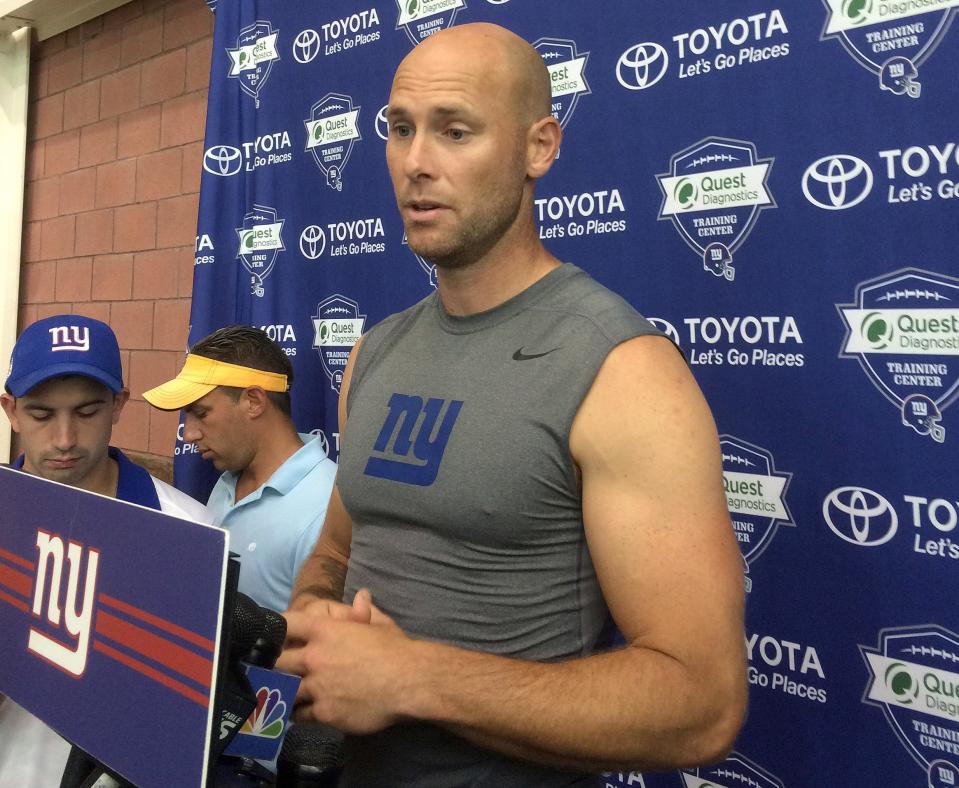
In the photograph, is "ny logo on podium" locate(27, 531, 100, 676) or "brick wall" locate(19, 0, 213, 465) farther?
"brick wall" locate(19, 0, 213, 465)

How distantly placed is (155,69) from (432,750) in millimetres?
2705

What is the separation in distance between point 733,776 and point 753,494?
0.47 meters

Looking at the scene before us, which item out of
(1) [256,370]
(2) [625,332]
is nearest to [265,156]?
(1) [256,370]

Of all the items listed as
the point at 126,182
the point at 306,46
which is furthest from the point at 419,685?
the point at 126,182

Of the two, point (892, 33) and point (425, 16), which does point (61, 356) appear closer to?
point (425, 16)

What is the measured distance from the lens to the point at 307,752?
946 mm

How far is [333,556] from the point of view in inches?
49.3

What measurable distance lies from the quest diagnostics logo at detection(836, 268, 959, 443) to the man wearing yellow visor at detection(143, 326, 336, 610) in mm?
1136

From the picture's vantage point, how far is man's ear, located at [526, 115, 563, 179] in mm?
1082

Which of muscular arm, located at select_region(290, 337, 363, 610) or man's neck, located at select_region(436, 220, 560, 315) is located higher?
man's neck, located at select_region(436, 220, 560, 315)

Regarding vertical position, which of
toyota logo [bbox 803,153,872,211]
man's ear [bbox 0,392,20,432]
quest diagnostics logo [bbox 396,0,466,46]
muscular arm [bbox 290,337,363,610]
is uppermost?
quest diagnostics logo [bbox 396,0,466,46]

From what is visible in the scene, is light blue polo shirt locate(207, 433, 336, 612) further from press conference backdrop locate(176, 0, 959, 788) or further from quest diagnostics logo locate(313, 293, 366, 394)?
press conference backdrop locate(176, 0, 959, 788)

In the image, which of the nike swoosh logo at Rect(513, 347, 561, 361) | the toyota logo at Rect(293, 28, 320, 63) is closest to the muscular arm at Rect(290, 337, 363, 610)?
the nike swoosh logo at Rect(513, 347, 561, 361)

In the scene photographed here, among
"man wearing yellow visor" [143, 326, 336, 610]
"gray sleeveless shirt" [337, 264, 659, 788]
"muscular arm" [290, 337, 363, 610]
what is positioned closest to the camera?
"gray sleeveless shirt" [337, 264, 659, 788]
